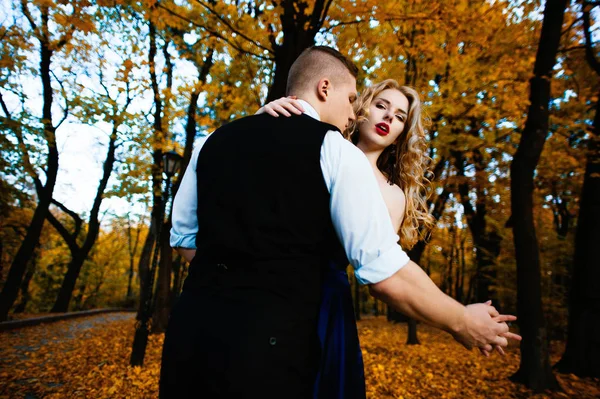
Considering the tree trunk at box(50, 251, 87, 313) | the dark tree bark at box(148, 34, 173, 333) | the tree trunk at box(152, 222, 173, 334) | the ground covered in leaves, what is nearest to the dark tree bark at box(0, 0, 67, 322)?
the ground covered in leaves

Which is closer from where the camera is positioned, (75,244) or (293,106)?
(293,106)

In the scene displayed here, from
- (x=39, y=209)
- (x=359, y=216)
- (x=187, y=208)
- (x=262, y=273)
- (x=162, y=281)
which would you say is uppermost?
(x=39, y=209)

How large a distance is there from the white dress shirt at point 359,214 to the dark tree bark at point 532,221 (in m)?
6.48

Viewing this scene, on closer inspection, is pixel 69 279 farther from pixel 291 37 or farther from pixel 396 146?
pixel 396 146

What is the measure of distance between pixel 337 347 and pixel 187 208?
0.92 meters

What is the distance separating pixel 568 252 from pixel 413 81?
8.30 m

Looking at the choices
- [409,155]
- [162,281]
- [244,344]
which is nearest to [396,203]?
[409,155]

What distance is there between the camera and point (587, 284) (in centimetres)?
719

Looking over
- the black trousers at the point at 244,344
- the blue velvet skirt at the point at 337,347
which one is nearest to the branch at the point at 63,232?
the black trousers at the point at 244,344

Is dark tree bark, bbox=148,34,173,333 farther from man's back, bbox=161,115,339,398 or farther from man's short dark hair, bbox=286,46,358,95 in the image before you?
man's back, bbox=161,115,339,398

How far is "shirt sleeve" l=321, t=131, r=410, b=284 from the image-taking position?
1172 millimetres

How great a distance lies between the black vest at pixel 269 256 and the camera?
3.95 ft

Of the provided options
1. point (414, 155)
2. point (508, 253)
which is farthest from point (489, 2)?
point (508, 253)

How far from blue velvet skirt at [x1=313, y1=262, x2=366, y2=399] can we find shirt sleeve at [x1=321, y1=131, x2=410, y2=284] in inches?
12.9
